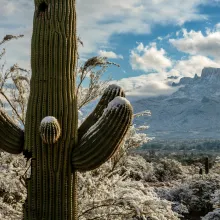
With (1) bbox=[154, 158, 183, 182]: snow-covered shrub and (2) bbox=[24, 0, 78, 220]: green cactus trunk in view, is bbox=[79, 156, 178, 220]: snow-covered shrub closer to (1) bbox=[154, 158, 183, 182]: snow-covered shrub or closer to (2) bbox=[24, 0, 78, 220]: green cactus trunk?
(2) bbox=[24, 0, 78, 220]: green cactus trunk

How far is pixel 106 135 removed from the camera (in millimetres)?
4359

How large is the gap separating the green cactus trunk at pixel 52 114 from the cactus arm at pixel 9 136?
10 cm

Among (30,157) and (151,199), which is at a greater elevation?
(30,157)

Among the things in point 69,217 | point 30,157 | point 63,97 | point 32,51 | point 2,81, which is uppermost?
point 2,81

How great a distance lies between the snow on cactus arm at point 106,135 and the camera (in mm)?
4305

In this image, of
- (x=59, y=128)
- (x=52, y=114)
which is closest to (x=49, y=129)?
(x=59, y=128)

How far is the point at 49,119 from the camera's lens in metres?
4.36

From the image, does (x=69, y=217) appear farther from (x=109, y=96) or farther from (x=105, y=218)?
(x=105, y=218)

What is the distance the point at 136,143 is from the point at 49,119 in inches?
159

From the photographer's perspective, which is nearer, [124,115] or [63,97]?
[124,115]

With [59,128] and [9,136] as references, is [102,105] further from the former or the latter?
[9,136]

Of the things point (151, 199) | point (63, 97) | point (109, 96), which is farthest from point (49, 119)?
point (151, 199)

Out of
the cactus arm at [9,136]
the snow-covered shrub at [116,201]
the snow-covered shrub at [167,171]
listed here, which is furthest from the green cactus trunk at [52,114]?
the snow-covered shrub at [167,171]

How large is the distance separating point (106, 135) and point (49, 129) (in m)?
0.56
